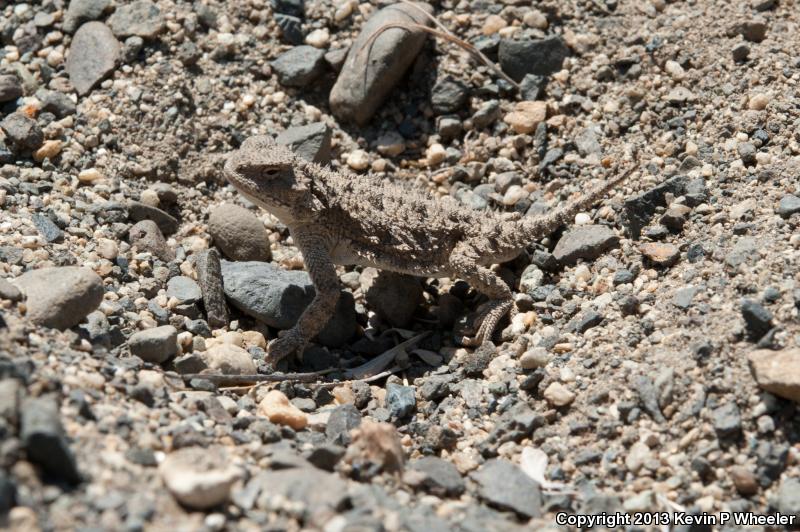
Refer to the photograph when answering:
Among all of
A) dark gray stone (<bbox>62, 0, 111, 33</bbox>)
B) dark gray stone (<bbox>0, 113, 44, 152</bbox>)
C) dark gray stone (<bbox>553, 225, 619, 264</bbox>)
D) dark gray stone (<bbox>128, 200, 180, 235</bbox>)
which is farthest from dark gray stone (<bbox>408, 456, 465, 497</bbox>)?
dark gray stone (<bbox>62, 0, 111, 33</bbox>)

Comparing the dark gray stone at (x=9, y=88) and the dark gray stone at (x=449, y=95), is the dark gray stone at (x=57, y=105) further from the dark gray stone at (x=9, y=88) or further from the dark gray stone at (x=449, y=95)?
the dark gray stone at (x=449, y=95)

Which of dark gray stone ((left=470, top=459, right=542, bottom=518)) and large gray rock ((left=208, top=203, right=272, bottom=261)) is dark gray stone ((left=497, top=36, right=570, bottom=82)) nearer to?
large gray rock ((left=208, top=203, right=272, bottom=261))

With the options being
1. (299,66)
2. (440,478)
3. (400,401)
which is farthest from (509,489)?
(299,66)

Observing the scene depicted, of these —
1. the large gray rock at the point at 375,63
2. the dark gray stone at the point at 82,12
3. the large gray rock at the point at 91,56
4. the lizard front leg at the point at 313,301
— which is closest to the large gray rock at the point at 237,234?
the lizard front leg at the point at 313,301

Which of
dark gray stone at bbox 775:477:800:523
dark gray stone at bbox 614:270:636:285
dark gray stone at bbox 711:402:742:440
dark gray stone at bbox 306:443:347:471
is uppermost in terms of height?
dark gray stone at bbox 711:402:742:440

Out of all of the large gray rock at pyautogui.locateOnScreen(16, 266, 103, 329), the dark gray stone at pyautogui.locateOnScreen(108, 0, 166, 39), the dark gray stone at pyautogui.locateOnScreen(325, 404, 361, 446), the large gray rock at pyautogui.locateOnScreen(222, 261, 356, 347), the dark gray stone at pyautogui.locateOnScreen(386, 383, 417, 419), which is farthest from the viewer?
the dark gray stone at pyautogui.locateOnScreen(108, 0, 166, 39)

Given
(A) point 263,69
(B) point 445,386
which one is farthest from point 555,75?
(B) point 445,386

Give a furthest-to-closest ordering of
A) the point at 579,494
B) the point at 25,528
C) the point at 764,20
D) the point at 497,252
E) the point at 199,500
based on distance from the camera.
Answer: the point at 764,20, the point at 497,252, the point at 579,494, the point at 199,500, the point at 25,528

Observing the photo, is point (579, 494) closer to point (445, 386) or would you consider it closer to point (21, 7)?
point (445, 386)
